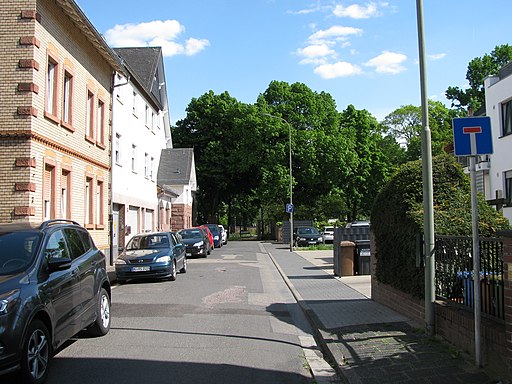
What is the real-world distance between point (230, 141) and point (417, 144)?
2416 centimetres

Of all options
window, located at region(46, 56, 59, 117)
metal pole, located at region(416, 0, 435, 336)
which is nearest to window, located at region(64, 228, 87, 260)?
metal pole, located at region(416, 0, 435, 336)

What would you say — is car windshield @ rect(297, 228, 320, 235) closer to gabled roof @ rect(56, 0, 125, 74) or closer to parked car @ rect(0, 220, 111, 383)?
gabled roof @ rect(56, 0, 125, 74)

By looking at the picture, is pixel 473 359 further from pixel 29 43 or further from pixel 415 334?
pixel 29 43

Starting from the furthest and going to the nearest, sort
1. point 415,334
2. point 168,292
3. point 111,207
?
1. point 111,207
2. point 168,292
3. point 415,334

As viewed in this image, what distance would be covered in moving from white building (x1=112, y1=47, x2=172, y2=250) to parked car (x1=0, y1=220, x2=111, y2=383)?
1598 cm

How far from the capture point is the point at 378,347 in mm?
6914

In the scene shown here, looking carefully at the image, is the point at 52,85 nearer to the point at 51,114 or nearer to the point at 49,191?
the point at 51,114

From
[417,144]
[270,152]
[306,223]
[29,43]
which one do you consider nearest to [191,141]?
[270,152]

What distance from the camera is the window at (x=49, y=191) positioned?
51.4 ft

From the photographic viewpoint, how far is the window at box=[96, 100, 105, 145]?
2148 centimetres

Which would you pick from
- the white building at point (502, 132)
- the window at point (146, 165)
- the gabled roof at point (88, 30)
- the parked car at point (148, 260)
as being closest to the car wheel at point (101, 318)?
the parked car at point (148, 260)

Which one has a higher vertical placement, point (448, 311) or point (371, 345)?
point (448, 311)

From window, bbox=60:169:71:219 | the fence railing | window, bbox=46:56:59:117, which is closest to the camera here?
the fence railing

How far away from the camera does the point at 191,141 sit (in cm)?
5450
